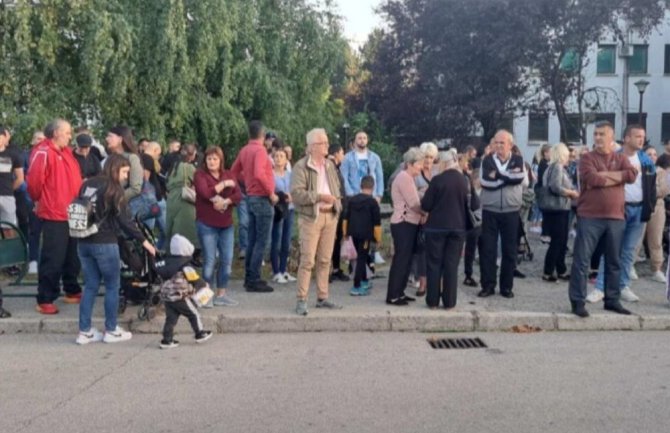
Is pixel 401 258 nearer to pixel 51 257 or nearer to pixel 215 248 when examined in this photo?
pixel 215 248

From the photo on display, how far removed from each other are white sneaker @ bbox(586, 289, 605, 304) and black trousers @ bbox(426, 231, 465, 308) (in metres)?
1.75

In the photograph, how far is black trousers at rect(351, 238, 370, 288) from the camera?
938 cm

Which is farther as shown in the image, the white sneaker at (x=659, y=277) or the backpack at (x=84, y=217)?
the white sneaker at (x=659, y=277)

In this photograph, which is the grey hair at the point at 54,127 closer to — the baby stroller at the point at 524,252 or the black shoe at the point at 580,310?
the black shoe at the point at 580,310

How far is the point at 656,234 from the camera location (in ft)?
34.5

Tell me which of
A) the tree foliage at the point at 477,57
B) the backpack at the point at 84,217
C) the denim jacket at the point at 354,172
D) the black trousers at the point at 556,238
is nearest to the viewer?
the backpack at the point at 84,217

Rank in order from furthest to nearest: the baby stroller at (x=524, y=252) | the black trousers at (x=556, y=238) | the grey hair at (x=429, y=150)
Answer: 1. the baby stroller at (x=524, y=252)
2. the black trousers at (x=556, y=238)
3. the grey hair at (x=429, y=150)

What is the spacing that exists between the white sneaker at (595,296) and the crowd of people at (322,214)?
0.01m

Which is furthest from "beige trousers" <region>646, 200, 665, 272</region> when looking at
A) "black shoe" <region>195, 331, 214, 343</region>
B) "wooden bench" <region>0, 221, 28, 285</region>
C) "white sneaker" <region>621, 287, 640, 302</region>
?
"wooden bench" <region>0, 221, 28, 285</region>

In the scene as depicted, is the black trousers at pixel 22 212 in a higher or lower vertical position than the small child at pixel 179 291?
higher

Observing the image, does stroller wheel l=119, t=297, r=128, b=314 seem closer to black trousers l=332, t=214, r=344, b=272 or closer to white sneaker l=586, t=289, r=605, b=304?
black trousers l=332, t=214, r=344, b=272

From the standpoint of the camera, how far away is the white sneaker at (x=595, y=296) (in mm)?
9078

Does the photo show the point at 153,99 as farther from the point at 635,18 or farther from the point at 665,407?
the point at 635,18

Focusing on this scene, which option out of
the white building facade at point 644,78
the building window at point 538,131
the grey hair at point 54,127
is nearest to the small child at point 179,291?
the grey hair at point 54,127
